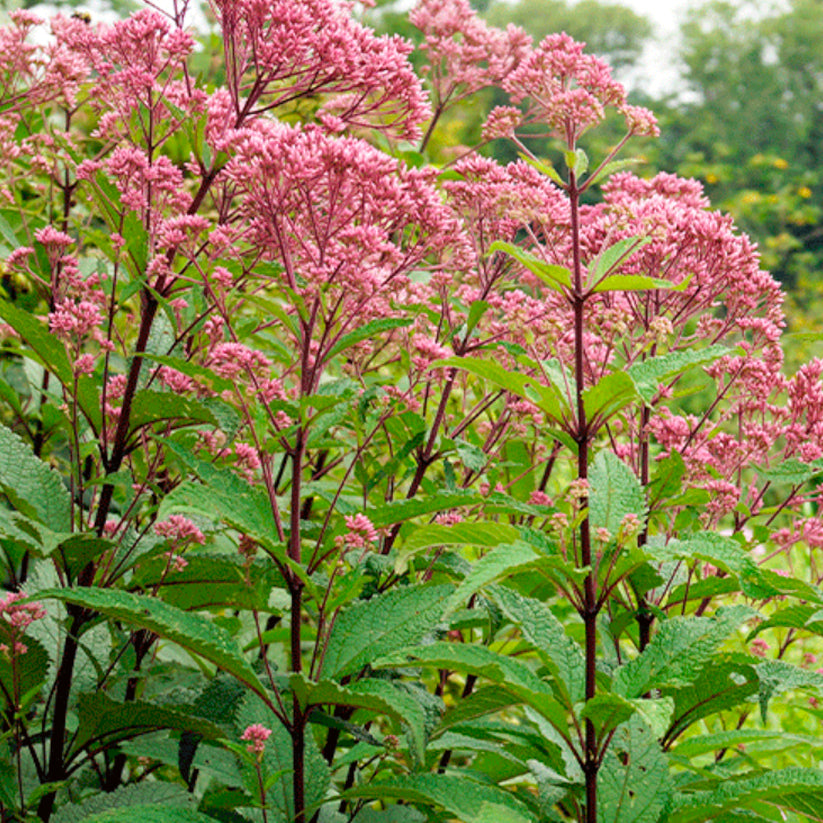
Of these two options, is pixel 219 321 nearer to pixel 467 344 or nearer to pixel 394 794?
pixel 467 344

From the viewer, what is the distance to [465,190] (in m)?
2.64

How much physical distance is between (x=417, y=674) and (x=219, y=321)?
0.97 meters

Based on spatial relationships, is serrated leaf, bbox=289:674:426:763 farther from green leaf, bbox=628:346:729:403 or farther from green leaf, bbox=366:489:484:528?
green leaf, bbox=628:346:729:403

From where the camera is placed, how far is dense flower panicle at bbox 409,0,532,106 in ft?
10.7

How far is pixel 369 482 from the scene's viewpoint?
2402 millimetres

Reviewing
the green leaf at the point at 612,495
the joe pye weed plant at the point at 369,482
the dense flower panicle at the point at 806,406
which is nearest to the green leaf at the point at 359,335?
the joe pye weed plant at the point at 369,482

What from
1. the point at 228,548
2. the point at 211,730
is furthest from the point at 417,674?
the point at 228,548

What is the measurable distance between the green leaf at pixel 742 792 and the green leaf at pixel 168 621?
0.87m

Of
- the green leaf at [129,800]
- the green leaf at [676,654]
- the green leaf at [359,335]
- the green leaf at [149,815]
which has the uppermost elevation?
the green leaf at [359,335]

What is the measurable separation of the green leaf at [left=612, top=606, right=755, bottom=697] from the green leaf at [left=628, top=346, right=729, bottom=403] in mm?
461

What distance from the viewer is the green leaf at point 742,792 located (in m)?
1.77

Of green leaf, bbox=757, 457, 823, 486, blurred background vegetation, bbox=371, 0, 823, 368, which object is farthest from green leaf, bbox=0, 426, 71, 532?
blurred background vegetation, bbox=371, 0, 823, 368

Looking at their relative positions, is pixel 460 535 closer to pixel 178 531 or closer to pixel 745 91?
A: pixel 178 531

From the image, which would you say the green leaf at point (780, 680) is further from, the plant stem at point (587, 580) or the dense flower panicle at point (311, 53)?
the dense flower panicle at point (311, 53)
